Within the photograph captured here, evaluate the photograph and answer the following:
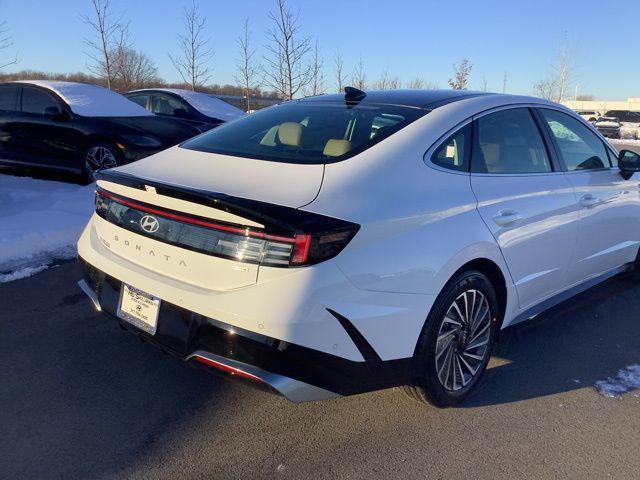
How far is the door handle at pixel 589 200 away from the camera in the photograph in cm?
370

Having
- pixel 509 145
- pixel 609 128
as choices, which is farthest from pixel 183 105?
pixel 609 128

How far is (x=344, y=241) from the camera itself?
2248 millimetres

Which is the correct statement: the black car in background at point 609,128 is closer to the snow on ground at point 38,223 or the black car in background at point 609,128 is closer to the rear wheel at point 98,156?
the rear wheel at point 98,156

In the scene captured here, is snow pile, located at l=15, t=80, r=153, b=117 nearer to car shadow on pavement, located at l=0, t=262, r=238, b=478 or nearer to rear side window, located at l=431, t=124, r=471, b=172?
car shadow on pavement, located at l=0, t=262, r=238, b=478

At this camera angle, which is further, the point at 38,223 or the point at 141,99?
the point at 141,99

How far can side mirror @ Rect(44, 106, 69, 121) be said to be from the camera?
7.53 meters

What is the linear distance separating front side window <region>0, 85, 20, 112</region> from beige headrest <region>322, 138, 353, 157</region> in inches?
267

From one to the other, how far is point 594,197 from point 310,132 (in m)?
2.09

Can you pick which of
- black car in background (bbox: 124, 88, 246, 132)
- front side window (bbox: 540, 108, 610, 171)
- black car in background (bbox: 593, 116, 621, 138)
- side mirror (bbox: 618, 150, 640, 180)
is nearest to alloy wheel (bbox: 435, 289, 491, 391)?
front side window (bbox: 540, 108, 610, 171)

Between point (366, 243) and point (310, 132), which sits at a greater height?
point (310, 132)

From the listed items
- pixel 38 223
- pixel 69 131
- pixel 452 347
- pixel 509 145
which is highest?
pixel 509 145

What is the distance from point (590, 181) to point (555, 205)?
2.03 ft

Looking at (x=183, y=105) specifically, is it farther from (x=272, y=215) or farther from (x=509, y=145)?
(x=272, y=215)

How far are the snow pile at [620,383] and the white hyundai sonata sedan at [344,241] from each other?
57 centimetres
